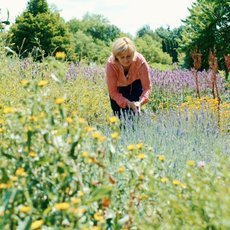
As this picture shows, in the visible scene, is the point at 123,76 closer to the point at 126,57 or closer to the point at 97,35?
the point at 126,57

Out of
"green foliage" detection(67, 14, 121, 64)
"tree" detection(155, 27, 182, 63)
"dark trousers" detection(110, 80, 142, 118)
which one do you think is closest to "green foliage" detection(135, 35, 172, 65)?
"tree" detection(155, 27, 182, 63)

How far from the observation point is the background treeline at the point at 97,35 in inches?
594

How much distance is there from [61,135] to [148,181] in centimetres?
46

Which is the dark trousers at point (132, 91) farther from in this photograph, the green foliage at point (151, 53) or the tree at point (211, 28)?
the green foliage at point (151, 53)

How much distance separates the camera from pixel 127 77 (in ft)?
17.5

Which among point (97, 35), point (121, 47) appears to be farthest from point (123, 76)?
point (97, 35)

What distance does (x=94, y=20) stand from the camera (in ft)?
192

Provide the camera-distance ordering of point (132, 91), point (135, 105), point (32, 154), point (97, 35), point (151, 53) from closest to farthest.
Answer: point (32, 154)
point (135, 105)
point (132, 91)
point (151, 53)
point (97, 35)

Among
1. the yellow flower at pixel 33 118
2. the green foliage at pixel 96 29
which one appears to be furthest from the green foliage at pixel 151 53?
the yellow flower at pixel 33 118

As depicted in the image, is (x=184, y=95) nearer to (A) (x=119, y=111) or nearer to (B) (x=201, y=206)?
(A) (x=119, y=111)

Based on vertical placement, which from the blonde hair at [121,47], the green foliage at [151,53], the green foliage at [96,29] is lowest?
the green foliage at [151,53]

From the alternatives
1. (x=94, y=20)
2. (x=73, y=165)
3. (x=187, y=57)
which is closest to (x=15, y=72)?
(x=73, y=165)

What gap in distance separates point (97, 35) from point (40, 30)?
30.1 m

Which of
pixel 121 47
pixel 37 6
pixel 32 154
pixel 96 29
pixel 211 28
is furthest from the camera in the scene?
pixel 96 29
